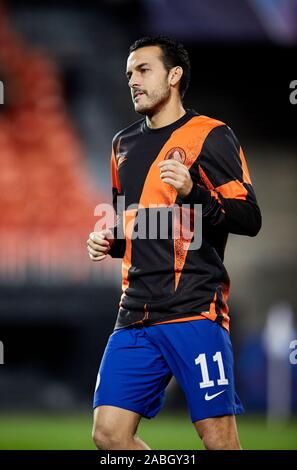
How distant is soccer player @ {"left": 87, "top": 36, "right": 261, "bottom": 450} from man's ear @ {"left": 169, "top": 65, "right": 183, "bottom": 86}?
1.6 inches

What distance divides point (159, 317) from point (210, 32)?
36.1 feet

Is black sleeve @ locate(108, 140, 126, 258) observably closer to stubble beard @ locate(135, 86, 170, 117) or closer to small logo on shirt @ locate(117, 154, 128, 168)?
small logo on shirt @ locate(117, 154, 128, 168)

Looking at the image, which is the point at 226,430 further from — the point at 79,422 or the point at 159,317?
the point at 79,422

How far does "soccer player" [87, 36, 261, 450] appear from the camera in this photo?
3.97 meters

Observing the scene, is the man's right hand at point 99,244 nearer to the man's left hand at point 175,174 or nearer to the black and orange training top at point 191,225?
the black and orange training top at point 191,225

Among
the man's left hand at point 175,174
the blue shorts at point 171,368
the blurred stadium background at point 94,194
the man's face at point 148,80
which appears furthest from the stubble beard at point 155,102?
the blurred stadium background at point 94,194

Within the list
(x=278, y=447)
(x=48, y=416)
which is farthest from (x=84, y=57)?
(x=278, y=447)

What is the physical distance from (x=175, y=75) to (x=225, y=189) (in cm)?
63

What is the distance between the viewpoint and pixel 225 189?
4043 millimetres

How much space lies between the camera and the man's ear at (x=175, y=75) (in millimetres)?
4332

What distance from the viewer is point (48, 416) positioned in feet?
34.2

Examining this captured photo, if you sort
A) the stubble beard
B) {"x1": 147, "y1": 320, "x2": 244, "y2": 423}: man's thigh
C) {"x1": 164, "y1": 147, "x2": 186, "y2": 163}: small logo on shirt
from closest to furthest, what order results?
{"x1": 147, "y1": 320, "x2": 244, "y2": 423}: man's thigh
{"x1": 164, "y1": 147, "x2": 186, "y2": 163}: small logo on shirt
the stubble beard

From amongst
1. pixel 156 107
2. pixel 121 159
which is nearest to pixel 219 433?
pixel 121 159

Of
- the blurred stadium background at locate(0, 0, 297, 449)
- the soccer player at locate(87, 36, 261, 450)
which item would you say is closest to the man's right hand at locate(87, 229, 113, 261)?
the soccer player at locate(87, 36, 261, 450)
